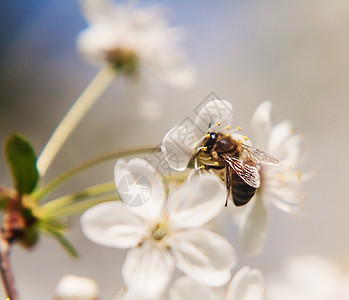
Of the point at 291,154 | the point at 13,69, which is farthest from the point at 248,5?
the point at 291,154

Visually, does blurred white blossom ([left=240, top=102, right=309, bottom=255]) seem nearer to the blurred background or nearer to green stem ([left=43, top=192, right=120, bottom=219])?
green stem ([left=43, top=192, right=120, bottom=219])

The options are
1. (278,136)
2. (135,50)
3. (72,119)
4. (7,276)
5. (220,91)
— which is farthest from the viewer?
(220,91)

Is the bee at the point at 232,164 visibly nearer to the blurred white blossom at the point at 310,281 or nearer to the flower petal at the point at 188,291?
the flower petal at the point at 188,291

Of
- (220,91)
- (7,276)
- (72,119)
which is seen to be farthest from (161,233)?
(220,91)

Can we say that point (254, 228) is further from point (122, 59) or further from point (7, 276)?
point (122, 59)

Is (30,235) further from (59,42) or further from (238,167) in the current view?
(59,42)

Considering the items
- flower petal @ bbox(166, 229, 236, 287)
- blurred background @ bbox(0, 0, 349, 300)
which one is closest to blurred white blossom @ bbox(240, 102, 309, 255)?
flower petal @ bbox(166, 229, 236, 287)
